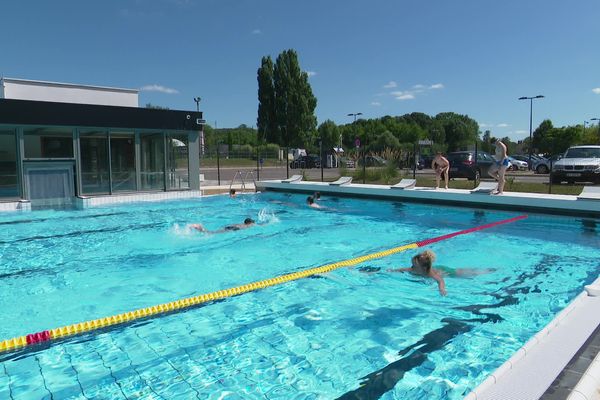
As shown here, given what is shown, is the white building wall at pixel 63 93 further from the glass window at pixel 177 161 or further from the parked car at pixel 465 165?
the parked car at pixel 465 165

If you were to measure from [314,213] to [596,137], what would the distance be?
2252 inches

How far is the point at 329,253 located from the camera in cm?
791

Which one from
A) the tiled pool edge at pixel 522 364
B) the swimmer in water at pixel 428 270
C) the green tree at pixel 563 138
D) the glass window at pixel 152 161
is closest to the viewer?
the tiled pool edge at pixel 522 364

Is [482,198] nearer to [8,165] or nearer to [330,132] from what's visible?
[8,165]

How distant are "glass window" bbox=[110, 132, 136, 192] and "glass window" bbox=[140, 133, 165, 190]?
378 millimetres

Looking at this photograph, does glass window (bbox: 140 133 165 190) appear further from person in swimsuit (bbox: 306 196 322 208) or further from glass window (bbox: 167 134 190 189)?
person in swimsuit (bbox: 306 196 322 208)

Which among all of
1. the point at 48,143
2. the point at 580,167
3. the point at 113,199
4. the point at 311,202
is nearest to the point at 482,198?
the point at 311,202

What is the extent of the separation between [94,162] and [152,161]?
83.8 inches

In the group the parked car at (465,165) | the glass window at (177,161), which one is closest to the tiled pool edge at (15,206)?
the glass window at (177,161)

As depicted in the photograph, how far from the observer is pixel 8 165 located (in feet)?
43.3

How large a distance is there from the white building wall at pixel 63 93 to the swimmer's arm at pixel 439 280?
1684 centimetres

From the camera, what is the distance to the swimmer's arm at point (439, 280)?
5.44 m

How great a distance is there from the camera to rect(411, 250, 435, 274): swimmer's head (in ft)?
18.6

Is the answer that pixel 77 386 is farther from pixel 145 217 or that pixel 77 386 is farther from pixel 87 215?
pixel 87 215
